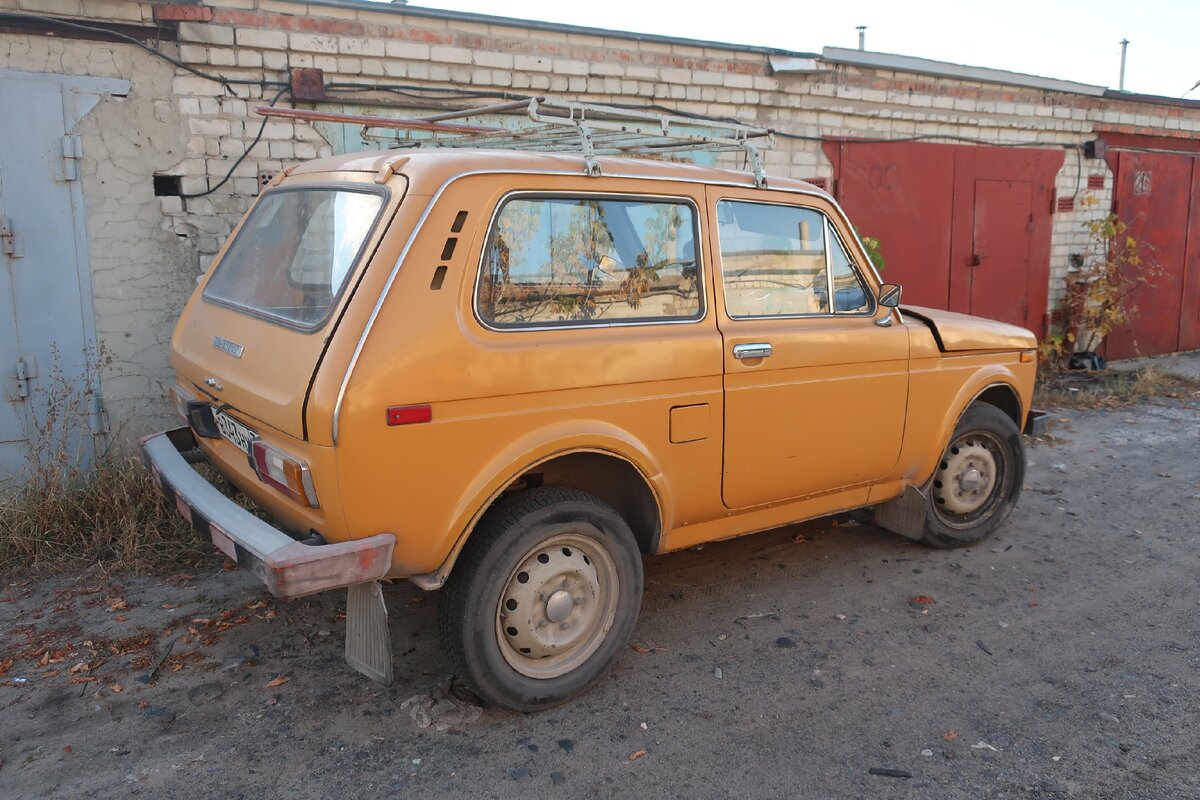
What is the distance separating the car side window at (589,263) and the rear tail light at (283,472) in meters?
0.80

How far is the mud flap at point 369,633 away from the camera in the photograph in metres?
3.12

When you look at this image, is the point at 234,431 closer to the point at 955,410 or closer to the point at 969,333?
the point at 955,410

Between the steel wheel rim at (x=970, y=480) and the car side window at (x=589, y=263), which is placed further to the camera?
the steel wheel rim at (x=970, y=480)

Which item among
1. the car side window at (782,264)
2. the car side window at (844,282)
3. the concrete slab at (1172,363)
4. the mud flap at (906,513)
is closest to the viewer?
the car side window at (782,264)

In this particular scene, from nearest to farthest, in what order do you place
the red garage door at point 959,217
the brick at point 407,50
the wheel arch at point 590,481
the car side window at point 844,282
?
1. the wheel arch at point 590,481
2. the car side window at point 844,282
3. the brick at point 407,50
4. the red garage door at point 959,217

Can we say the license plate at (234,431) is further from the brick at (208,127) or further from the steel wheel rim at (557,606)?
the brick at (208,127)

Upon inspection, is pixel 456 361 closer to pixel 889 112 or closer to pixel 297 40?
pixel 297 40

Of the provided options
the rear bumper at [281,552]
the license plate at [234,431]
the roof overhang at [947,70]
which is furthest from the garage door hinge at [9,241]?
the roof overhang at [947,70]

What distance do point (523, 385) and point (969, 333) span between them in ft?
8.76

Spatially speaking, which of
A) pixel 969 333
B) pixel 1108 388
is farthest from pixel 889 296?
pixel 1108 388

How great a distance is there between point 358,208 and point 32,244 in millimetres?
3231

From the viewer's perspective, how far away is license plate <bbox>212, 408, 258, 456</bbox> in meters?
3.28

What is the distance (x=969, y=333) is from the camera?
464 cm

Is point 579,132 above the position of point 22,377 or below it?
above
